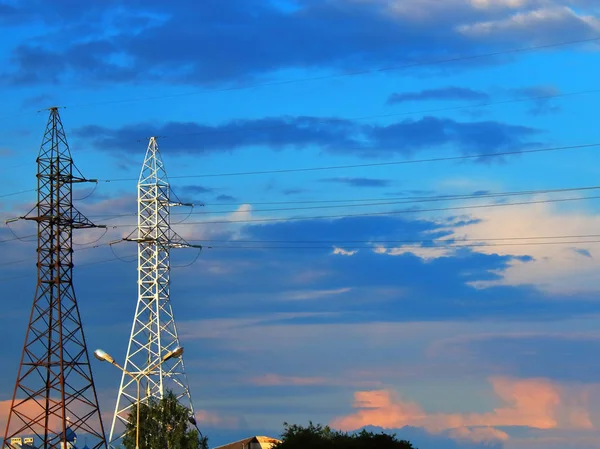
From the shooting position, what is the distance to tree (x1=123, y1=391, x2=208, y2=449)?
103688 mm

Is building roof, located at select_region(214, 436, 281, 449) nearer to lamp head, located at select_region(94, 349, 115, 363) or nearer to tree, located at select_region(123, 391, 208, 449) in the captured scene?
tree, located at select_region(123, 391, 208, 449)

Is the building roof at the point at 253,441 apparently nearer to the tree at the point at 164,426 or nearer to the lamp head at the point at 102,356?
the tree at the point at 164,426

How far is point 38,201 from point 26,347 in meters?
13.7

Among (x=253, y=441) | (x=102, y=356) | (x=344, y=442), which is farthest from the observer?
(x=253, y=441)

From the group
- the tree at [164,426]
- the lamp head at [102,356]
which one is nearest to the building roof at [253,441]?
the tree at [164,426]

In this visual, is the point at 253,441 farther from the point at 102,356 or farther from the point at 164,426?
the point at 102,356

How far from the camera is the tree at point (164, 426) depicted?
340ft

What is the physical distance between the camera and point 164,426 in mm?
104500

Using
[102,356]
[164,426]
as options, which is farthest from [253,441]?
[102,356]

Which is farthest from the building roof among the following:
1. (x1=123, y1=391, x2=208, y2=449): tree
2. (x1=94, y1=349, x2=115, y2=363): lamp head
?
(x1=94, y1=349, x2=115, y2=363): lamp head

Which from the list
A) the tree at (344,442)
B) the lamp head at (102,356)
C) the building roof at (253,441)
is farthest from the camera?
the building roof at (253,441)

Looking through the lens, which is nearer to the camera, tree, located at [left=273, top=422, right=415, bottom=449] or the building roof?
tree, located at [left=273, top=422, right=415, bottom=449]

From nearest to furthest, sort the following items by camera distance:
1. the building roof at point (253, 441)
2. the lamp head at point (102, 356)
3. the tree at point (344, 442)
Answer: the lamp head at point (102, 356)
the tree at point (344, 442)
the building roof at point (253, 441)

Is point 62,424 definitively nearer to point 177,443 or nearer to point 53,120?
point 177,443
